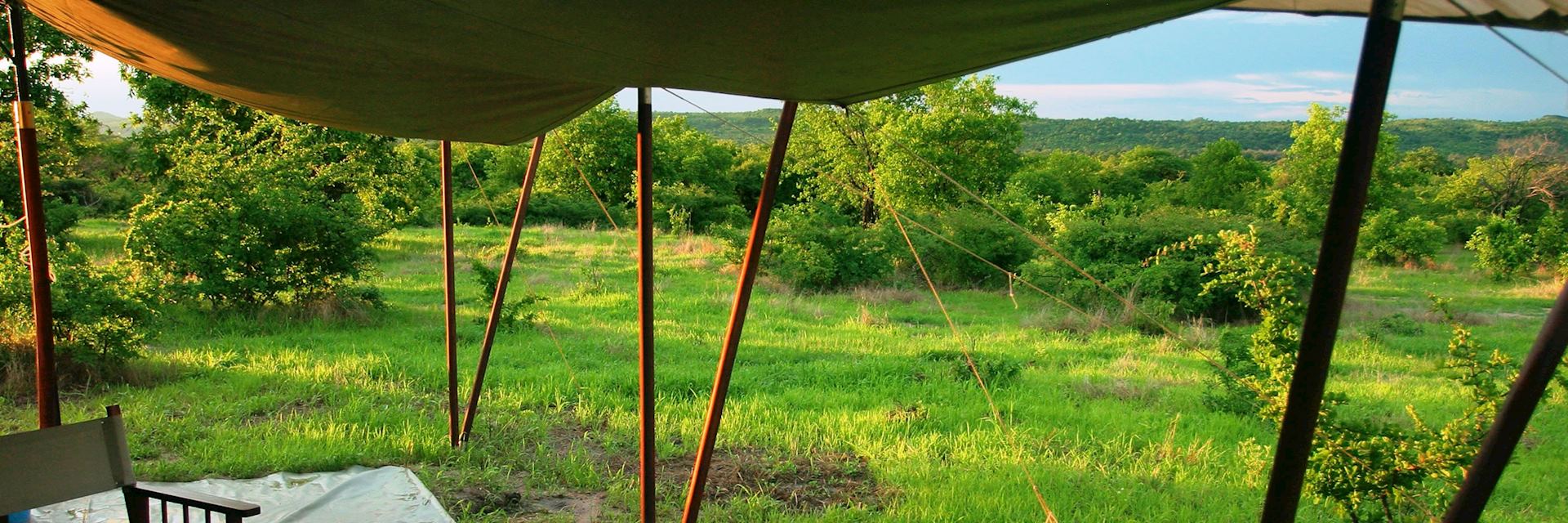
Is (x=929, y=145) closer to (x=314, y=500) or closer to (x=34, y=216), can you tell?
(x=314, y=500)

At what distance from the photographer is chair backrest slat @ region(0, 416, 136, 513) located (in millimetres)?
2273

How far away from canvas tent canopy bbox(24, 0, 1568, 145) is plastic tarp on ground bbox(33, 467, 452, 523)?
174 cm

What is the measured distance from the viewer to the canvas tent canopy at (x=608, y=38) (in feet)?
4.91

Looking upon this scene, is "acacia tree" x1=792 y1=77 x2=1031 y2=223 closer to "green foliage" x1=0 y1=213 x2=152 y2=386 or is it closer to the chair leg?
"green foliage" x1=0 y1=213 x2=152 y2=386

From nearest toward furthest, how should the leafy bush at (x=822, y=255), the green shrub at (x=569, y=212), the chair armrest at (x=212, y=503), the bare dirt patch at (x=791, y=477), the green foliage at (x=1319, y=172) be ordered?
the chair armrest at (x=212, y=503)
the bare dirt patch at (x=791, y=477)
the leafy bush at (x=822, y=255)
the green foliage at (x=1319, y=172)
the green shrub at (x=569, y=212)

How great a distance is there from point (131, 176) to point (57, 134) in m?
5.48

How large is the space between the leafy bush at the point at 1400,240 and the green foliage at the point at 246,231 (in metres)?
13.9

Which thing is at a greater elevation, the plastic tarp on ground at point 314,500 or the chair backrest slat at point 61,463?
the chair backrest slat at point 61,463

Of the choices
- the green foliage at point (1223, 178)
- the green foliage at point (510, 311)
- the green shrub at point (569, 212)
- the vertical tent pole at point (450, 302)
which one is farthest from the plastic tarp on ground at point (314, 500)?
the green foliage at point (1223, 178)

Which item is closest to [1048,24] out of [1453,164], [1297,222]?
[1297,222]

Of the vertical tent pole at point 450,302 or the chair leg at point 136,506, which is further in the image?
the vertical tent pole at point 450,302

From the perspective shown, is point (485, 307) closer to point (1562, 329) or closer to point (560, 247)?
point (560, 247)

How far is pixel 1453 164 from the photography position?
18.5m

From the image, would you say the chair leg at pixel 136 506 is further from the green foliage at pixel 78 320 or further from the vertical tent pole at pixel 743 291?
the green foliage at pixel 78 320
